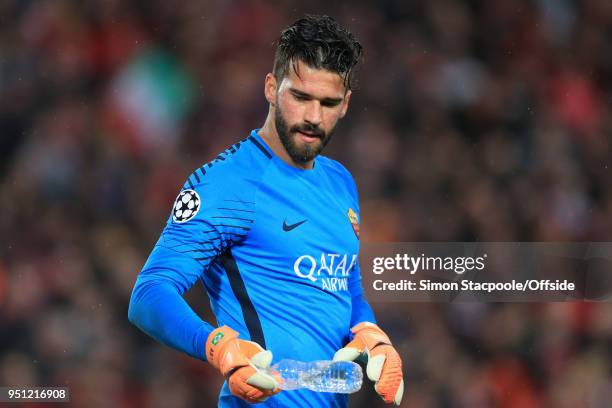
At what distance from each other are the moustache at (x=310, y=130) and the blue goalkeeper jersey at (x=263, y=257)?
12cm

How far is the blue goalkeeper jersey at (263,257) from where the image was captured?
6.95 ft

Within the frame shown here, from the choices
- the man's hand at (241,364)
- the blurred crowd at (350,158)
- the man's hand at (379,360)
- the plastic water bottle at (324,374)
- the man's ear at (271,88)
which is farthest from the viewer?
the blurred crowd at (350,158)

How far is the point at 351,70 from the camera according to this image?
231 cm

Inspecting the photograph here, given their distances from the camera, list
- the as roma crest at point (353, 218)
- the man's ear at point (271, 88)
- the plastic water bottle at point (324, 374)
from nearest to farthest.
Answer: the plastic water bottle at point (324, 374) < the man's ear at point (271, 88) < the as roma crest at point (353, 218)

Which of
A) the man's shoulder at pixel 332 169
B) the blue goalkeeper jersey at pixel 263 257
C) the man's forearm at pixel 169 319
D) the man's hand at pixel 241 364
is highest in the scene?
the man's shoulder at pixel 332 169

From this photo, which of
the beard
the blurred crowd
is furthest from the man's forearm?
the blurred crowd

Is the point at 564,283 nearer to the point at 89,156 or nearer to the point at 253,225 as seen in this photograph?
the point at 89,156

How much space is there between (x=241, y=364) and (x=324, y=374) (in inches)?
13.4

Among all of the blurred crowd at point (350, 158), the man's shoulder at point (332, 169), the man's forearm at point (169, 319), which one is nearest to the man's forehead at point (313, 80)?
the man's shoulder at point (332, 169)

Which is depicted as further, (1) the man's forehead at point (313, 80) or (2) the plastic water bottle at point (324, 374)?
(1) the man's forehead at point (313, 80)

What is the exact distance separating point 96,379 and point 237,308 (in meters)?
2.94

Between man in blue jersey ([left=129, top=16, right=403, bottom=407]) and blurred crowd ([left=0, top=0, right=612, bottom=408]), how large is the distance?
2.69m

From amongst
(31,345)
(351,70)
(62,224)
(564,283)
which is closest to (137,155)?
(62,224)

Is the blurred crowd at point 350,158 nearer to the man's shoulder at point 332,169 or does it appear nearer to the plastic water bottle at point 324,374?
the man's shoulder at point 332,169
